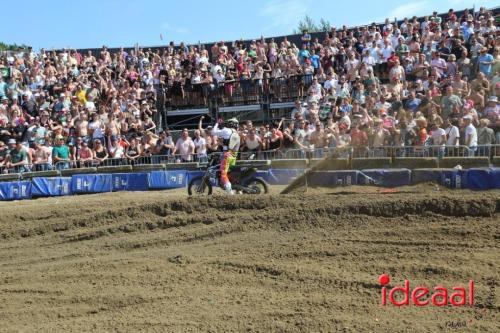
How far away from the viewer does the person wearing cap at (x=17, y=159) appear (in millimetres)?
17516

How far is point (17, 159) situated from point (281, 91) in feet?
29.3

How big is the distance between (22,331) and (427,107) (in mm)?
10802

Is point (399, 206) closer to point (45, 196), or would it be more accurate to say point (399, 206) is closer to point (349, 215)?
point (349, 215)

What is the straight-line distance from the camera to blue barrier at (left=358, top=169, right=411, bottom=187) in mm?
12195

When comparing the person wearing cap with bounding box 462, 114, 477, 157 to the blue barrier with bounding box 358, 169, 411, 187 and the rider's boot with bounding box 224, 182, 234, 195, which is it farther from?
the rider's boot with bounding box 224, 182, 234, 195

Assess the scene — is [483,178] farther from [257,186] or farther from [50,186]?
[50,186]

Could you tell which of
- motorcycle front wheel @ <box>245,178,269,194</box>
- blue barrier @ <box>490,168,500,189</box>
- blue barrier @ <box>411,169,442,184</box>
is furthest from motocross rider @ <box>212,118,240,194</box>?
blue barrier @ <box>490,168,500,189</box>

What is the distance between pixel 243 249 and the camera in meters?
8.17

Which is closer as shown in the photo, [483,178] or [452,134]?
[483,178]

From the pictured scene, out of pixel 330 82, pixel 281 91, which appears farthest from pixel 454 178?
pixel 281 91

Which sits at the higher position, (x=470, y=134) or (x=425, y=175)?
(x=470, y=134)

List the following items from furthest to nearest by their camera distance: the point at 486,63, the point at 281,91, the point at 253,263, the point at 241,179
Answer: the point at 281,91 < the point at 486,63 < the point at 241,179 < the point at 253,263

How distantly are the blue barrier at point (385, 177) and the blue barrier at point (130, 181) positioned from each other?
264 inches

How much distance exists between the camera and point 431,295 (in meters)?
6.12
